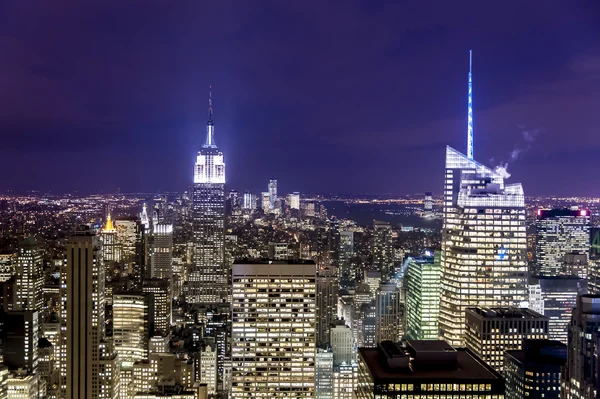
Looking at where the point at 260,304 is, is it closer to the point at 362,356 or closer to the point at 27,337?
the point at 362,356

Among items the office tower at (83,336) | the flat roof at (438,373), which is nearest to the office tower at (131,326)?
the office tower at (83,336)

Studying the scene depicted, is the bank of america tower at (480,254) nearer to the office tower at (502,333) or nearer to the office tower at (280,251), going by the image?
the office tower at (502,333)

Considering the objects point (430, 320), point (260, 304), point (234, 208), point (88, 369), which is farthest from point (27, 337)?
point (430, 320)

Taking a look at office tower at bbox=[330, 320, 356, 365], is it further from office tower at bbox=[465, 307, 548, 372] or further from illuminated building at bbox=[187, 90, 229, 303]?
illuminated building at bbox=[187, 90, 229, 303]

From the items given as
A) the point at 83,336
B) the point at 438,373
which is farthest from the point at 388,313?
the point at 438,373

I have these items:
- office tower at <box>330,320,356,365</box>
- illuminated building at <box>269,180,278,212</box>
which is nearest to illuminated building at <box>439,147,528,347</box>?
office tower at <box>330,320,356,365</box>
